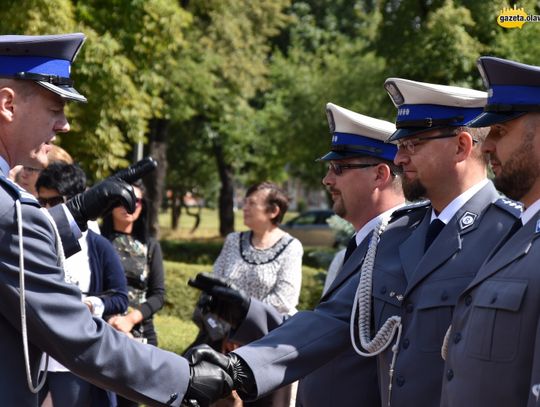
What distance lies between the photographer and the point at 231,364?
11.9ft

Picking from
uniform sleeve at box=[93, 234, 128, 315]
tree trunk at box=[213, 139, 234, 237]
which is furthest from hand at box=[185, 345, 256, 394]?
tree trunk at box=[213, 139, 234, 237]

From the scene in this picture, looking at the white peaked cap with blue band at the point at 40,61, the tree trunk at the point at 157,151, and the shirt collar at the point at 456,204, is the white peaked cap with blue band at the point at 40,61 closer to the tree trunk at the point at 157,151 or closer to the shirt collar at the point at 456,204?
the shirt collar at the point at 456,204

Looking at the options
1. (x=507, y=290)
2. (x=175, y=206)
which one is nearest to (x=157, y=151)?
(x=175, y=206)

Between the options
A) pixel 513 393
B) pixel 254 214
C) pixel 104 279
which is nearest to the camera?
pixel 513 393

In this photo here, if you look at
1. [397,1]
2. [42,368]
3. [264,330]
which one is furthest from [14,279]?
[397,1]

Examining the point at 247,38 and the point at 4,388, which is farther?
the point at 247,38

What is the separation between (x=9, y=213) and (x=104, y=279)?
252 centimetres

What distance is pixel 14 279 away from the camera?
2959 mm

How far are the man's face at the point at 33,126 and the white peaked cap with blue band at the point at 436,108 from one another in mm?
1322

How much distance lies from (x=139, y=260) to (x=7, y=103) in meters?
3.29

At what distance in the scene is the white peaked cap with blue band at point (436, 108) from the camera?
141 inches

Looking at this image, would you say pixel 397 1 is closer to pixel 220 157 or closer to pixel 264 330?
pixel 220 157

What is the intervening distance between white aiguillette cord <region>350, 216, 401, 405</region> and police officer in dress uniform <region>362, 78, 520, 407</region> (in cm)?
2

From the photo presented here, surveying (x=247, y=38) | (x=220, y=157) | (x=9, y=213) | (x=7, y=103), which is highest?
(x=7, y=103)
